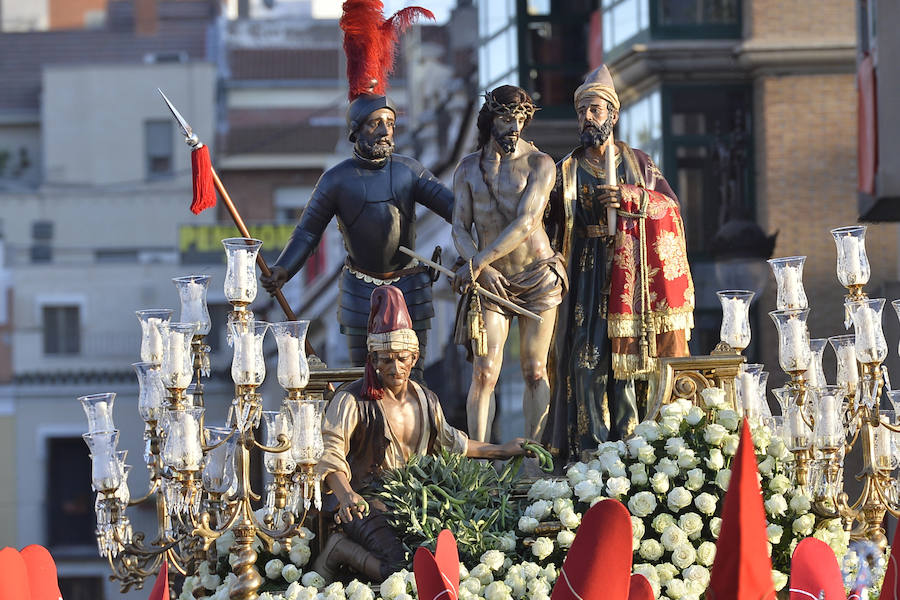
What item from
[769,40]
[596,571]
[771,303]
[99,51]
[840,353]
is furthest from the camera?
[99,51]

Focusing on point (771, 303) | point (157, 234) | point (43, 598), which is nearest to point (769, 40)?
point (771, 303)

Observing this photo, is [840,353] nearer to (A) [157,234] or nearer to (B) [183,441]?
(B) [183,441]

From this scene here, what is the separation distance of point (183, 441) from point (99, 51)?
52007 millimetres

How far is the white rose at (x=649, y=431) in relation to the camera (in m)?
9.55

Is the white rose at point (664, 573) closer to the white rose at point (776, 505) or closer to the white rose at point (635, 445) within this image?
the white rose at point (776, 505)

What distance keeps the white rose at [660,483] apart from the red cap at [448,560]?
9.13ft

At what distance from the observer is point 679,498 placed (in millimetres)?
9148

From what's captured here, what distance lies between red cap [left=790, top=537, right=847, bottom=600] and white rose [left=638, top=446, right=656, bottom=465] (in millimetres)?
3088

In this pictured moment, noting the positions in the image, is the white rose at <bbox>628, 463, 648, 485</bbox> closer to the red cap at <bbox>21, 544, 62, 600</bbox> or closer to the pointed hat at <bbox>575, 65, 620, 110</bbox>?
the pointed hat at <bbox>575, 65, 620, 110</bbox>

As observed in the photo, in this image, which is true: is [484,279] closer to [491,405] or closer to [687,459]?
[491,405]

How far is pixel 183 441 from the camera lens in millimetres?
8805

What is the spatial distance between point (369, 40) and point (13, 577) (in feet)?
19.4

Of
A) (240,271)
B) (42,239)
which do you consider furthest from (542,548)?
(42,239)

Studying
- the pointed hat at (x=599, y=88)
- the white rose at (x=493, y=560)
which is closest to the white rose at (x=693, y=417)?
the white rose at (x=493, y=560)
